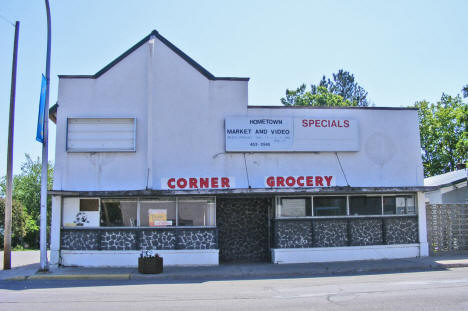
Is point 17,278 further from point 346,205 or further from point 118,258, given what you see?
point 346,205

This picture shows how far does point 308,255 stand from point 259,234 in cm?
227

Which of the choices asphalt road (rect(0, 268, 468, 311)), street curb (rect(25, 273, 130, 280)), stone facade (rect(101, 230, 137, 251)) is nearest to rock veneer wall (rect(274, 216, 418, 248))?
asphalt road (rect(0, 268, 468, 311))

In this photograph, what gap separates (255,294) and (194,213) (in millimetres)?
6390

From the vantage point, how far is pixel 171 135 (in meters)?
17.1

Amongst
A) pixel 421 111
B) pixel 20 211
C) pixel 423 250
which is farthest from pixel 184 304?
pixel 421 111

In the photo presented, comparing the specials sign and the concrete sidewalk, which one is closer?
the concrete sidewalk

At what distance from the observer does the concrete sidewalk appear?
46.5 ft

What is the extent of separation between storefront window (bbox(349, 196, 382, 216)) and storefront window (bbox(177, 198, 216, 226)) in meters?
5.39

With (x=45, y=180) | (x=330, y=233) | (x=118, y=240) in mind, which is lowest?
(x=118, y=240)

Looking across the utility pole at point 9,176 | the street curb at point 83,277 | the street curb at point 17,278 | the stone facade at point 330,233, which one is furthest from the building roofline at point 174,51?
the street curb at point 17,278

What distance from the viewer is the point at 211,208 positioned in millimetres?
16781

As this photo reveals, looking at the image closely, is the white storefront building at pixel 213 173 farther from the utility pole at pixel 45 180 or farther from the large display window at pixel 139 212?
the utility pole at pixel 45 180

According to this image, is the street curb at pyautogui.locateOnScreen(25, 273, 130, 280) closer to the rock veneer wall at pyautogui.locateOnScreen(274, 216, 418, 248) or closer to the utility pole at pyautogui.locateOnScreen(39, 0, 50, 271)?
the utility pole at pyautogui.locateOnScreen(39, 0, 50, 271)

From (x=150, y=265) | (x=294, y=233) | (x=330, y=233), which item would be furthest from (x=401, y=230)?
(x=150, y=265)
